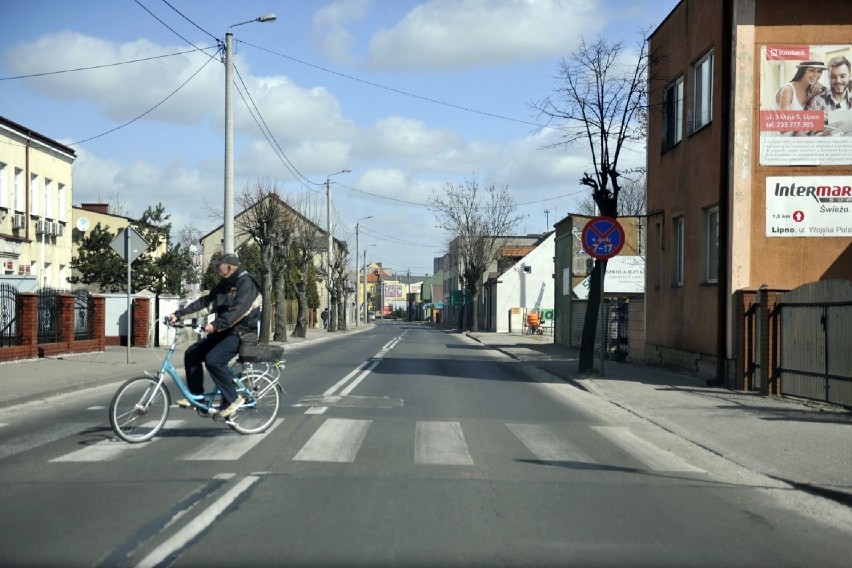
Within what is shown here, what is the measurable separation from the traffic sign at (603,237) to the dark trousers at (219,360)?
33.1 feet

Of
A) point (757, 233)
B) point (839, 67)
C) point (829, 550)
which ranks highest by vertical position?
point (839, 67)

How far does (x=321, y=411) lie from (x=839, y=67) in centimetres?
1095

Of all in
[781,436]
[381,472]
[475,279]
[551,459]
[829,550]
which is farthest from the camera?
[475,279]

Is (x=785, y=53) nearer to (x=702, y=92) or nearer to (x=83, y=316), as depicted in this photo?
(x=702, y=92)

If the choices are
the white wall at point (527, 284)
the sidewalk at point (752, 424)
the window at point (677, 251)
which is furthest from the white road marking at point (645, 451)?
the white wall at point (527, 284)

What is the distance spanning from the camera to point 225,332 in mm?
9820

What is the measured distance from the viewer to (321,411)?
1257 cm

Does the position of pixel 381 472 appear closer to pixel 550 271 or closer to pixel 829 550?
pixel 829 550

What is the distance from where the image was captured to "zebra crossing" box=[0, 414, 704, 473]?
885cm

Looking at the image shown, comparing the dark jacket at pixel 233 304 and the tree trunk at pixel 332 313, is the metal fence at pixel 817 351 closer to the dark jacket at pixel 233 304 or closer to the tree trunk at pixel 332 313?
the dark jacket at pixel 233 304

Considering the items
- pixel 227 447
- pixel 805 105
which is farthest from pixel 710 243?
pixel 227 447

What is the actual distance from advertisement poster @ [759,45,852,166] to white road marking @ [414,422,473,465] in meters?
8.75

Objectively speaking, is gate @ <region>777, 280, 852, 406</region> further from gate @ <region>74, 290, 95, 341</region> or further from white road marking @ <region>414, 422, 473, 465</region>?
gate @ <region>74, 290, 95, 341</region>

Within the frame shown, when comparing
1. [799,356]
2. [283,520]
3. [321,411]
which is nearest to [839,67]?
[799,356]
